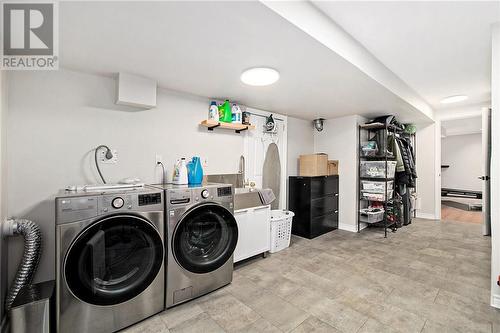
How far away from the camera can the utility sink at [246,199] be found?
2552 millimetres

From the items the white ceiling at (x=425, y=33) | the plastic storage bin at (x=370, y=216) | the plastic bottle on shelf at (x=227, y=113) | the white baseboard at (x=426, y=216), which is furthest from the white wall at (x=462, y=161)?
the plastic bottle on shelf at (x=227, y=113)

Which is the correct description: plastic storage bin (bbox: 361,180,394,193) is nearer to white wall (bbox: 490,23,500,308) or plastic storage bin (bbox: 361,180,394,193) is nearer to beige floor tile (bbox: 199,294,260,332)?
white wall (bbox: 490,23,500,308)

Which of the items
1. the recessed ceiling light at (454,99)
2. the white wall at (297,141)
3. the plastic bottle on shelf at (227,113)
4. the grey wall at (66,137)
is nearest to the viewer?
the grey wall at (66,137)

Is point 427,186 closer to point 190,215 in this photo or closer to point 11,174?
point 190,215

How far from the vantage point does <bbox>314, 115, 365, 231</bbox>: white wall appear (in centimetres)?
390

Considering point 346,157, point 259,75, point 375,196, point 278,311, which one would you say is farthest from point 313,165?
point 278,311

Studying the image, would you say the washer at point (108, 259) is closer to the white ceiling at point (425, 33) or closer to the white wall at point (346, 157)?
the white ceiling at point (425, 33)

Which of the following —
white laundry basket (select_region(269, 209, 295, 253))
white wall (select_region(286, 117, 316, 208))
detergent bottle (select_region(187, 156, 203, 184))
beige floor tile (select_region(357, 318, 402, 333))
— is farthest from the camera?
white wall (select_region(286, 117, 316, 208))

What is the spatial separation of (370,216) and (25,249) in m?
4.23

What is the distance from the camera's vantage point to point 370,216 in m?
3.77

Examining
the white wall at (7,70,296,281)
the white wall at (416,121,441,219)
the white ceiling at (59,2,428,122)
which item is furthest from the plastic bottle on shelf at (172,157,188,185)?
the white wall at (416,121,441,219)

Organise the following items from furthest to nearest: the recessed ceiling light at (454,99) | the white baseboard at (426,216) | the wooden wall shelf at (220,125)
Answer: the white baseboard at (426,216)
the recessed ceiling light at (454,99)
the wooden wall shelf at (220,125)

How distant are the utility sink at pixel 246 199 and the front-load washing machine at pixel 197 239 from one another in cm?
40

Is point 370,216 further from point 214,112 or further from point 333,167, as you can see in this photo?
point 214,112
